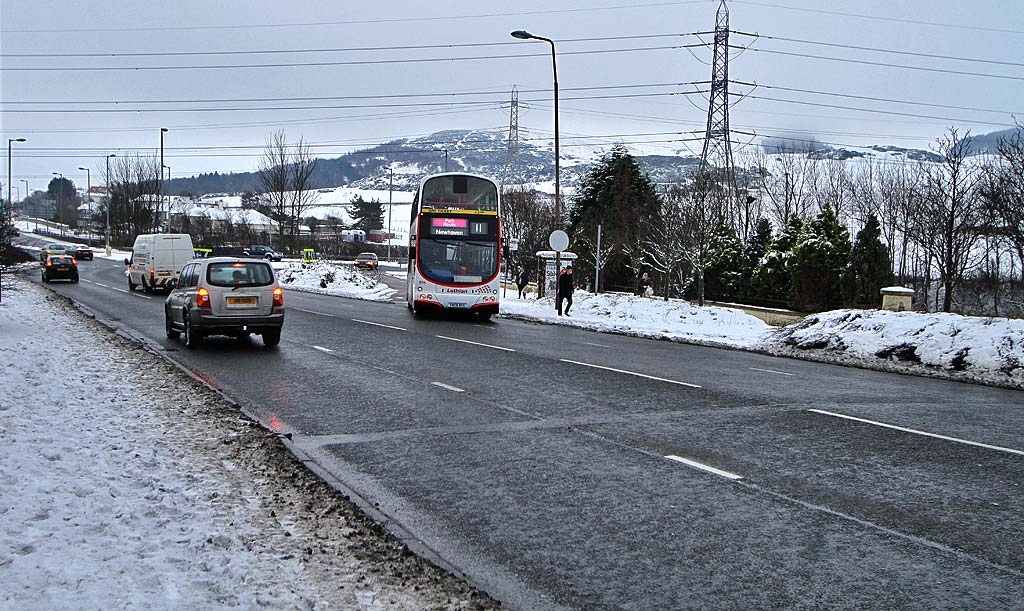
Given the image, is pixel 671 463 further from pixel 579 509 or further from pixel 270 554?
pixel 270 554

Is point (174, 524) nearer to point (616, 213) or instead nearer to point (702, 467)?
point (702, 467)

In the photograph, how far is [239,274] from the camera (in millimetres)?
16391

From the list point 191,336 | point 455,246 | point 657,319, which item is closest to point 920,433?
point 191,336

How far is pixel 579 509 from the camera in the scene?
5906 millimetres

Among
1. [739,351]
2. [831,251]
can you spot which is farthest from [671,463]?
[831,251]

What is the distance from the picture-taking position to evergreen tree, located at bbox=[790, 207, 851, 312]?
1528 inches

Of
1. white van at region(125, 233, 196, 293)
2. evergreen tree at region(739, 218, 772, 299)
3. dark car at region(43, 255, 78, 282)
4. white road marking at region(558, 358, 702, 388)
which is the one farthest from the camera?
evergreen tree at region(739, 218, 772, 299)

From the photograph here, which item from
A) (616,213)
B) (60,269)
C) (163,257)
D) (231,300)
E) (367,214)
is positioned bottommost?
(60,269)

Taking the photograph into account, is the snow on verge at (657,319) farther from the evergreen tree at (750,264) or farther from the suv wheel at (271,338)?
the evergreen tree at (750,264)

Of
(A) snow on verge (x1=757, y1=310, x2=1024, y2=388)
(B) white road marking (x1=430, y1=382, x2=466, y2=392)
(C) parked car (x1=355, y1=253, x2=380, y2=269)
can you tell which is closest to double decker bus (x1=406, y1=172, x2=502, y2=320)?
Answer: (A) snow on verge (x1=757, y1=310, x2=1024, y2=388)

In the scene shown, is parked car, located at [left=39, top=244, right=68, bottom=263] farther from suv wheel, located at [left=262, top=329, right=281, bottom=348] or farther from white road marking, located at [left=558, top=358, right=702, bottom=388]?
white road marking, located at [left=558, top=358, right=702, bottom=388]

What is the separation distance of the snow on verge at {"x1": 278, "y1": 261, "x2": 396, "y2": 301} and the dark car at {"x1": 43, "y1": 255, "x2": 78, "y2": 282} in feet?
36.7

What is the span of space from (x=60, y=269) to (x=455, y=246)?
1125 inches

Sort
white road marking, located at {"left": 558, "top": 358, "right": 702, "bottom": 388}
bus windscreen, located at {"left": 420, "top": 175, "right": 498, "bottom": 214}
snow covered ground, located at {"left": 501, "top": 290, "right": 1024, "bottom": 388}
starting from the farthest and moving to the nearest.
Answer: bus windscreen, located at {"left": 420, "top": 175, "right": 498, "bottom": 214} < snow covered ground, located at {"left": 501, "top": 290, "right": 1024, "bottom": 388} < white road marking, located at {"left": 558, "top": 358, "right": 702, "bottom": 388}
